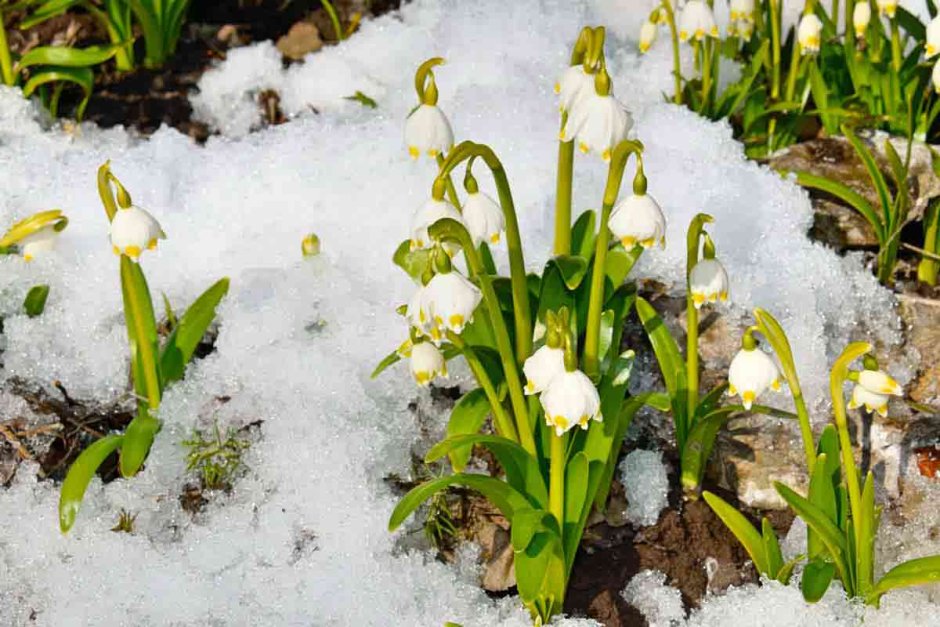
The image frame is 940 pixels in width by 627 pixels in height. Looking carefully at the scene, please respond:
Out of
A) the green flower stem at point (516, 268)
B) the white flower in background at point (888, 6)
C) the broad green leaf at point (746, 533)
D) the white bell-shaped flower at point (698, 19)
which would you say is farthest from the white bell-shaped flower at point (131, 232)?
the white flower in background at point (888, 6)

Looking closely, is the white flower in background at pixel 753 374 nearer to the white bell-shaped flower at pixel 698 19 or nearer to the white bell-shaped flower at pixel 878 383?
the white bell-shaped flower at pixel 878 383

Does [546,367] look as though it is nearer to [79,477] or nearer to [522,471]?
[522,471]

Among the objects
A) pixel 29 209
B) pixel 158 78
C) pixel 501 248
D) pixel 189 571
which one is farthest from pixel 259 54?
pixel 189 571

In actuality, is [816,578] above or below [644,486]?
above

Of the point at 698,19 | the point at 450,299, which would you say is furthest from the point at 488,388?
the point at 698,19

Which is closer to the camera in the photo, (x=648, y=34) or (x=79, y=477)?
(x=79, y=477)

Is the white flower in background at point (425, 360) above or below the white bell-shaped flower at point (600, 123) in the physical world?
below

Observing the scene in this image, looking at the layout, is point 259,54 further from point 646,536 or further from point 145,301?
point 646,536
